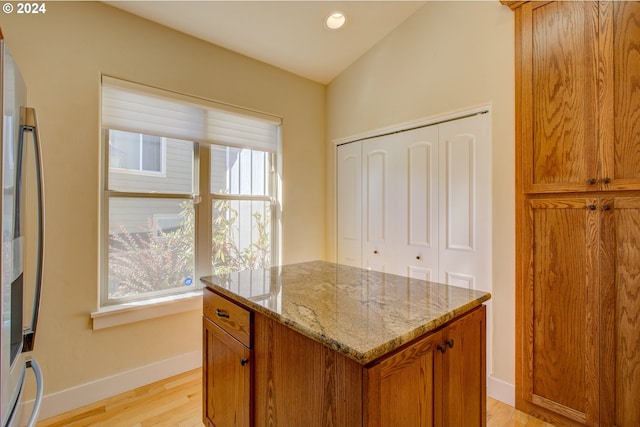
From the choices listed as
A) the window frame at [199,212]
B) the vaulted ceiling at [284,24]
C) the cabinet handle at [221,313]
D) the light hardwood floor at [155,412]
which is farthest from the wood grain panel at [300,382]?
the vaulted ceiling at [284,24]

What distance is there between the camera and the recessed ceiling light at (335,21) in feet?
7.55

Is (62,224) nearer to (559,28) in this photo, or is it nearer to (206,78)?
(206,78)

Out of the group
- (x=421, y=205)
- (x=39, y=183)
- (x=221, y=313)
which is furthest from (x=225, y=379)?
(x=421, y=205)

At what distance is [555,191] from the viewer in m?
1.72

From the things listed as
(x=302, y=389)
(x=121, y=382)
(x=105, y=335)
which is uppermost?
(x=302, y=389)

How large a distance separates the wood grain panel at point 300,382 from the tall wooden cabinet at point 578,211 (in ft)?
5.17

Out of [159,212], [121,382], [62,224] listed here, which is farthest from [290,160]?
[121,382]

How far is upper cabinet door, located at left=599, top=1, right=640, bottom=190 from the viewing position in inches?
58.6

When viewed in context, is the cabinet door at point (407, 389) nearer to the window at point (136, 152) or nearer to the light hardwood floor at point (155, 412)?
the light hardwood floor at point (155, 412)

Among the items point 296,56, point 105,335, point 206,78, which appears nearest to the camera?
point 105,335

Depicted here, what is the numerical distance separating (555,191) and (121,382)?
3000 millimetres

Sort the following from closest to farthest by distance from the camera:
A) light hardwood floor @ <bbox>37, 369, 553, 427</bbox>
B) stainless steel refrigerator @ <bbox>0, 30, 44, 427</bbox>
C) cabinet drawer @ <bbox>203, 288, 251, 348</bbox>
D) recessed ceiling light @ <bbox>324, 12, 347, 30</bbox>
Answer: stainless steel refrigerator @ <bbox>0, 30, 44, 427</bbox>, cabinet drawer @ <bbox>203, 288, 251, 348</bbox>, light hardwood floor @ <bbox>37, 369, 553, 427</bbox>, recessed ceiling light @ <bbox>324, 12, 347, 30</bbox>

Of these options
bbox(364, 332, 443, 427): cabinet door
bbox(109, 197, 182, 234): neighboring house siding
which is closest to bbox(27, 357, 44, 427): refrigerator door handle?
bbox(364, 332, 443, 427): cabinet door

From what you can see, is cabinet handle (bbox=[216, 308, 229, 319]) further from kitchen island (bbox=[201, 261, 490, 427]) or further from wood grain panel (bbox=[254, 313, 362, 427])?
wood grain panel (bbox=[254, 313, 362, 427])
